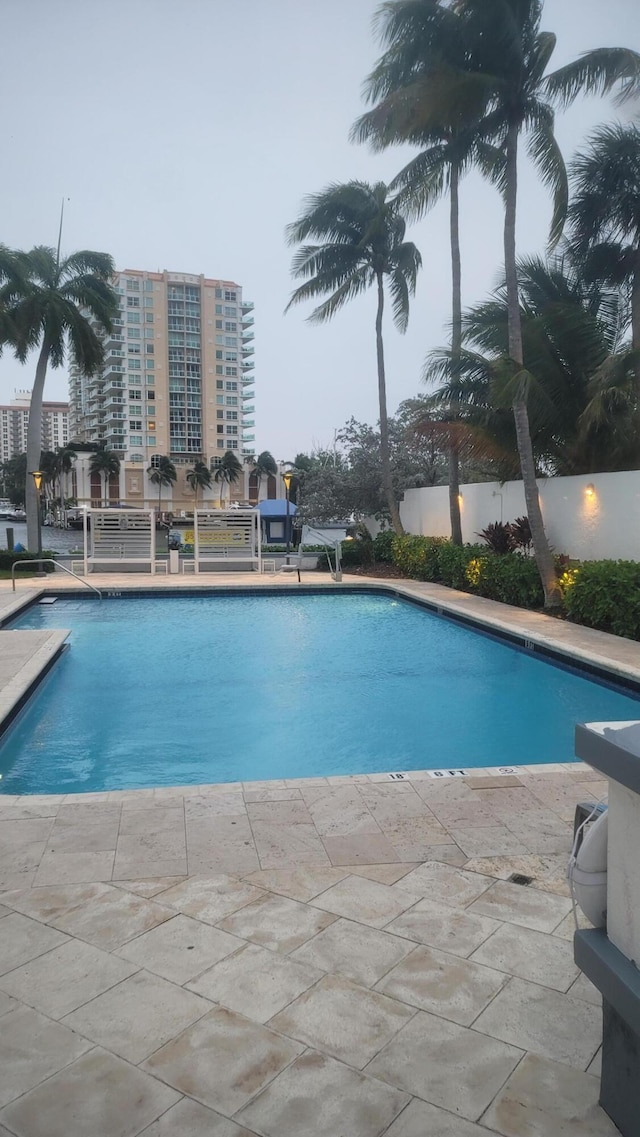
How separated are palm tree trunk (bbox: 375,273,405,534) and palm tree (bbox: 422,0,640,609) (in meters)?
6.86

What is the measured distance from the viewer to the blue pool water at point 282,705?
6289mm

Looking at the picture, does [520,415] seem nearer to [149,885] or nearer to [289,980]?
[149,885]

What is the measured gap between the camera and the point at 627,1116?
71.1 inches

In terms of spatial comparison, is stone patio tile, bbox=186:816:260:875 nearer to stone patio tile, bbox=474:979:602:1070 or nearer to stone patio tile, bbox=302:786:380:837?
stone patio tile, bbox=302:786:380:837

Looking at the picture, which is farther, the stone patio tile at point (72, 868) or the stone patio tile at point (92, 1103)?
the stone patio tile at point (72, 868)

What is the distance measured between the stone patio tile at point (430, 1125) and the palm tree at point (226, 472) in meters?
85.5

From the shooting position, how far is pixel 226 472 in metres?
86.3

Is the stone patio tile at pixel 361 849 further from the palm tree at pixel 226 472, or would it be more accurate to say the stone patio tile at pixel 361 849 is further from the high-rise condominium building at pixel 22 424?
the high-rise condominium building at pixel 22 424

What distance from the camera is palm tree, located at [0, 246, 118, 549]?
2059 centimetres

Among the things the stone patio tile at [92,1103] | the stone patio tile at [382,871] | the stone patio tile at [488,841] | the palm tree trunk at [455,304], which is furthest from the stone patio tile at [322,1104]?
the palm tree trunk at [455,304]

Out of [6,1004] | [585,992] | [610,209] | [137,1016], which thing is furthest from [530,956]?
[610,209]

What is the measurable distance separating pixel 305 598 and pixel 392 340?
8568 millimetres

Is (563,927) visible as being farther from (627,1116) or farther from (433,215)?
(433,215)

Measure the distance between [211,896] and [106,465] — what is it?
3141 inches
